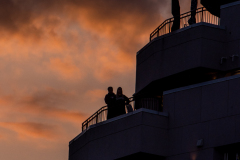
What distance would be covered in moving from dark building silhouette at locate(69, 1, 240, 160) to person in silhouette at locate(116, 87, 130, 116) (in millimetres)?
863

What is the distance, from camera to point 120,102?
4862cm

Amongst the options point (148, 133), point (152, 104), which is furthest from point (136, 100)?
point (148, 133)

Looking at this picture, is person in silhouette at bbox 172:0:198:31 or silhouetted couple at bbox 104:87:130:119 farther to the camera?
person in silhouette at bbox 172:0:198:31

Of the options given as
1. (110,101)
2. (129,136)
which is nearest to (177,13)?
(110,101)

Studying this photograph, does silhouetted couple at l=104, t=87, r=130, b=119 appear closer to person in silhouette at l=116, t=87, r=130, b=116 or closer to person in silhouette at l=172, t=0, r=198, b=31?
person in silhouette at l=116, t=87, r=130, b=116

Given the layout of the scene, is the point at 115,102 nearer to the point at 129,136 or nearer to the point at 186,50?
the point at 129,136

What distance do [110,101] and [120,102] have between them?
63 centimetres

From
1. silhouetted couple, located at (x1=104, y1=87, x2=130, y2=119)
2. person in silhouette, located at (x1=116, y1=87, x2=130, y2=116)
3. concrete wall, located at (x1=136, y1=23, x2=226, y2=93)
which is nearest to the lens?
concrete wall, located at (x1=136, y1=23, x2=226, y2=93)

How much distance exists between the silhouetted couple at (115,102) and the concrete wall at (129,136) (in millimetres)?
795

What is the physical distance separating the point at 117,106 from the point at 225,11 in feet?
26.8

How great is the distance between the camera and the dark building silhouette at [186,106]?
4431cm

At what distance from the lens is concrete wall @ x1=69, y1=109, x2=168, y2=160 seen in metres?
46.1

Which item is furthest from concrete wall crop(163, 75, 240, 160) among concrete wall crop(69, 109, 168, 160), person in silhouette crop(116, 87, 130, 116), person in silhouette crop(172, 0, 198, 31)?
person in silhouette crop(172, 0, 198, 31)

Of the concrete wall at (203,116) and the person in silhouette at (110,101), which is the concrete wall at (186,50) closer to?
the concrete wall at (203,116)
